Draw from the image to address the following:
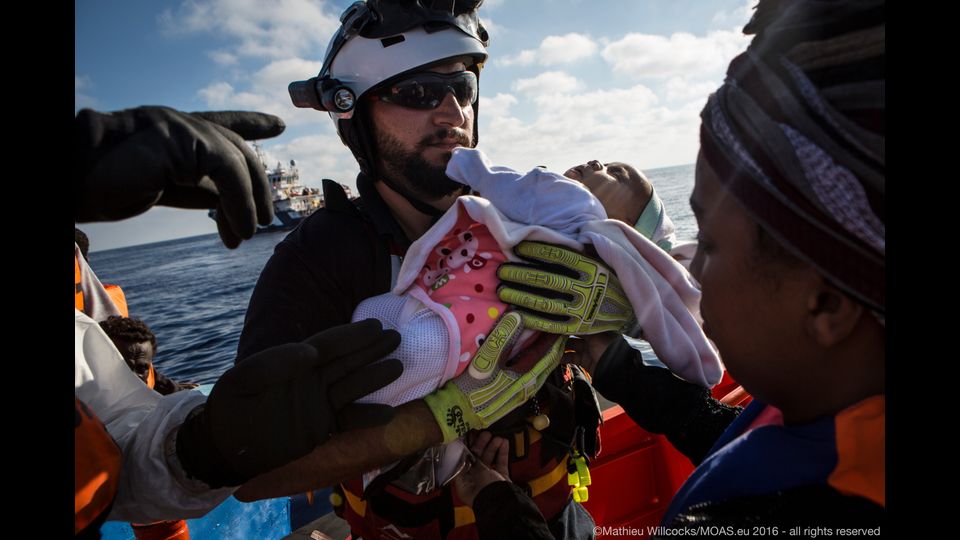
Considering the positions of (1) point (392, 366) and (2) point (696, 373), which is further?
(2) point (696, 373)

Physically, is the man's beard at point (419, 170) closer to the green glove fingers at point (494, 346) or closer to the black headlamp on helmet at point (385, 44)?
the black headlamp on helmet at point (385, 44)

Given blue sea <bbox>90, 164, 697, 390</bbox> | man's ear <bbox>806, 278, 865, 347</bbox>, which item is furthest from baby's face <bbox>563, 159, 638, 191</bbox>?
man's ear <bbox>806, 278, 865, 347</bbox>

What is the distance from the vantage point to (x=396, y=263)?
1.99 meters

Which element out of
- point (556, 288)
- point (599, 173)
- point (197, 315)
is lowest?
point (197, 315)

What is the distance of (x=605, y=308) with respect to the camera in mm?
1777

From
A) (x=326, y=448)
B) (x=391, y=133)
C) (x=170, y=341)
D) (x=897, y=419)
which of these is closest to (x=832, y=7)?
(x=897, y=419)

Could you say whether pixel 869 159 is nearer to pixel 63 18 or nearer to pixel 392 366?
pixel 392 366

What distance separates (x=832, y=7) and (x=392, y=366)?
1257mm

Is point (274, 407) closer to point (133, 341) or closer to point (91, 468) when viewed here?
point (91, 468)

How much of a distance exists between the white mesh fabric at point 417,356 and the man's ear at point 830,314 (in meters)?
0.99

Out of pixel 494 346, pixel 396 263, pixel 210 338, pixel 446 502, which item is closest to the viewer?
pixel 494 346

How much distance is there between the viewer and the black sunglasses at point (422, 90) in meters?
2.21

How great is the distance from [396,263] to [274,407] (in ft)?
2.81

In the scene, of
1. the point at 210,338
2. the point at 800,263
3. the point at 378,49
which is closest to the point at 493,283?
the point at 800,263
